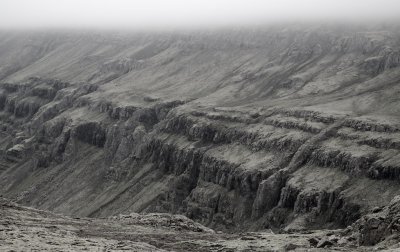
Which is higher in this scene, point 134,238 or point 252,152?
point 134,238

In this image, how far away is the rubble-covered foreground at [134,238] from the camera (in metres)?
44.3

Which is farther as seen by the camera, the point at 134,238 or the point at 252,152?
the point at 252,152

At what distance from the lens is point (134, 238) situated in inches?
2053

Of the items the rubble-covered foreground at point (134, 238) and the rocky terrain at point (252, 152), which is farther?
the rocky terrain at point (252, 152)

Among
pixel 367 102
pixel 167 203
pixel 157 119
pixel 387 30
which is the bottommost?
pixel 167 203

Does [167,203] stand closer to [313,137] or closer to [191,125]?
[191,125]

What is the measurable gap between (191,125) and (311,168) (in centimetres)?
4975

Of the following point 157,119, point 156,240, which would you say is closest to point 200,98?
point 157,119

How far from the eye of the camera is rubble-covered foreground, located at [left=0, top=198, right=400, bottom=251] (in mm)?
44344

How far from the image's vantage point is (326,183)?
105812mm

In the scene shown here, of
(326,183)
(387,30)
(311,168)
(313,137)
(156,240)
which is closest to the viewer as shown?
(156,240)

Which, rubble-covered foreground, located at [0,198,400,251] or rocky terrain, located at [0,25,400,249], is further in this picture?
rocky terrain, located at [0,25,400,249]

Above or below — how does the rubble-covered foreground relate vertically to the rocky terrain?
above

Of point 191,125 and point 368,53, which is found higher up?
point 368,53
